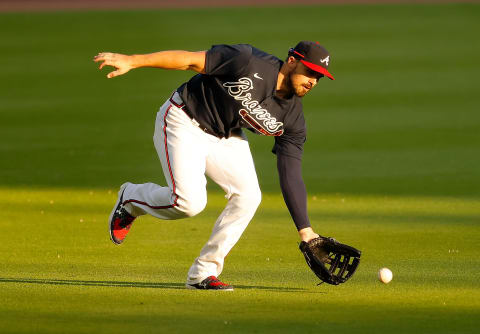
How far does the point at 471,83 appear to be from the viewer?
66.4ft

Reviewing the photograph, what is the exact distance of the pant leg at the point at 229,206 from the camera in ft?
23.9

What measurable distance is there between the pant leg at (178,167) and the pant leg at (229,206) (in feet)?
0.38

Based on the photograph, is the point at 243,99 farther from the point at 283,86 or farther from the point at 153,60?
the point at 153,60

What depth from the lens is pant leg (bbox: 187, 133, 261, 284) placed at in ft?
23.9

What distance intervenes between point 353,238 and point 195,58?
10.9ft

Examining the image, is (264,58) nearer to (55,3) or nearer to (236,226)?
(236,226)

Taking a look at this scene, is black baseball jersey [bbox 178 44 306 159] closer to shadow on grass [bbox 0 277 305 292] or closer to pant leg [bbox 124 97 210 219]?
pant leg [bbox 124 97 210 219]

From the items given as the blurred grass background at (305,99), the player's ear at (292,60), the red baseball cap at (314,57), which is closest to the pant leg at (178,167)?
the player's ear at (292,60)

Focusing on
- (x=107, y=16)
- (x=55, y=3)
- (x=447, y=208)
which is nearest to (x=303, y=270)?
(x=447, y=208)

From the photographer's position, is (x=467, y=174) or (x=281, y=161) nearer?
(x=281, y=161)

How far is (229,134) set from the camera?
24.2 feet

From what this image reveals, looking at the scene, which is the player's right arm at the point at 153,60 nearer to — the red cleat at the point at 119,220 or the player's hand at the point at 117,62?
the player's hand at the point at 117,62

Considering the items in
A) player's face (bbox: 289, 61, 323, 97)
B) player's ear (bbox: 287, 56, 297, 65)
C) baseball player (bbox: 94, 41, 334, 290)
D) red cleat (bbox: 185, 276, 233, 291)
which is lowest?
red cleat (bbox: 185, 276, 233, 291)

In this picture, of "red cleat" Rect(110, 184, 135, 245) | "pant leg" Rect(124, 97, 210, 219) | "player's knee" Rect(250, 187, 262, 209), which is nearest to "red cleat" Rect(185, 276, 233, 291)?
"pant leg" Rect(124, 97, 210, 219)
